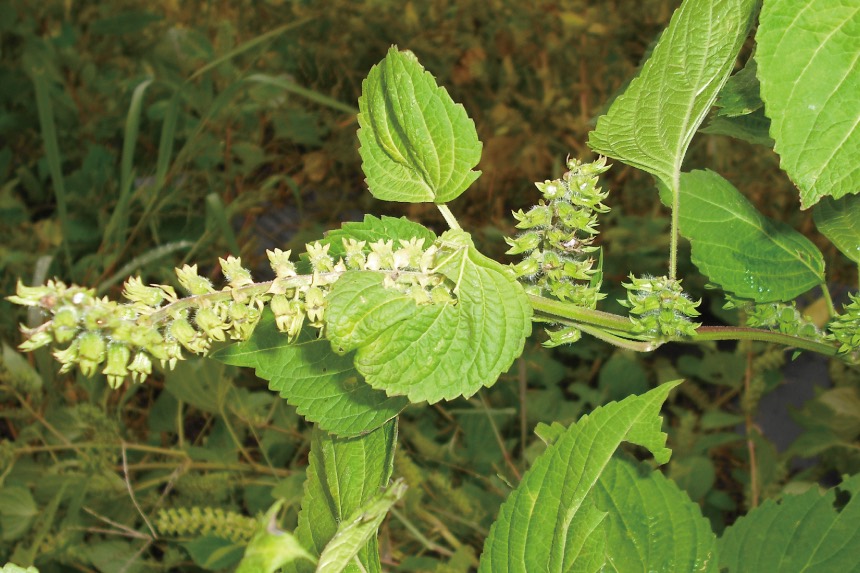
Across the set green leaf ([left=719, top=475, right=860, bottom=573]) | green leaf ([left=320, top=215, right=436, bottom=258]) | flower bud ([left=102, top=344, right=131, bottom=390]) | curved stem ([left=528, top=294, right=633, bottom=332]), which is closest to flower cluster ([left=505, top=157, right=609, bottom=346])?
curved stem ([left=528, top=294, right=633, bottom=332])

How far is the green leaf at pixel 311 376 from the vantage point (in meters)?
A: 0.85

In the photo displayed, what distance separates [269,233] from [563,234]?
7.46 feet

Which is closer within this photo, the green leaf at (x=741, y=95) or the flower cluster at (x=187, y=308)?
the flower cluster at (x=187, y=308)

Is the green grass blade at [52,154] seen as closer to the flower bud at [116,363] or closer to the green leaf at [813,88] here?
the flower bud at [116,363]

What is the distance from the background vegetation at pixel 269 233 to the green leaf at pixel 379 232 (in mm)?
723

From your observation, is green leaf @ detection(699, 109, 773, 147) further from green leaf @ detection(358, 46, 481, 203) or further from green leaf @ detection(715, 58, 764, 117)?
green leaf @ detection(358, 46, 481, 203)

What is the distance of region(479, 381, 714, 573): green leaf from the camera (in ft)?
2.58

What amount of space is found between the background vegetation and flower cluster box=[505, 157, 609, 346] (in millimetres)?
698

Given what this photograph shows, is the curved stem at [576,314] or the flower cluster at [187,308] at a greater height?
the flower cluster at [187,308]

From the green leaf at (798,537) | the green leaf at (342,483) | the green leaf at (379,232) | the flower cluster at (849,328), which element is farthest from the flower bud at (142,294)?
the green leaf at (798,537)

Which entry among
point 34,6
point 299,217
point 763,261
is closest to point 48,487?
point 299,217

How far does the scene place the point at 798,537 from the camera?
102cm

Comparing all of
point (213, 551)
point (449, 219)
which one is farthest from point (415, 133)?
point (213, 551)

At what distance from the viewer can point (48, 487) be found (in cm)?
194
